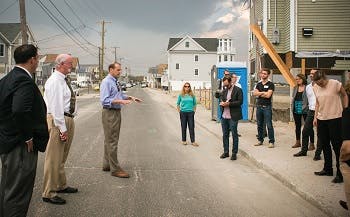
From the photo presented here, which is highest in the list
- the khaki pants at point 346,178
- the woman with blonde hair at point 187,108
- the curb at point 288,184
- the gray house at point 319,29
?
the gray house at point 319,29

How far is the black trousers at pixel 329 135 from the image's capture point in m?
7.97

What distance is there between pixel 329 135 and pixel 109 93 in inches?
158

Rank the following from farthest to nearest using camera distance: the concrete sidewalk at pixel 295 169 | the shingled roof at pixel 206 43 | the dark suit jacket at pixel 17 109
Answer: the shingled roof at pixel 206 43, the concrete sidewalk at pixel 295 169, the dark suit jacket at pixel 17 109

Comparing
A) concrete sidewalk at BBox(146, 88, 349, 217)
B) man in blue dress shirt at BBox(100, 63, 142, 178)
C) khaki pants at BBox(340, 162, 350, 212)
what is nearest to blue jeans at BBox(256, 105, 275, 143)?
concrete sidewalk at BBox(146, 88, 349, 217)

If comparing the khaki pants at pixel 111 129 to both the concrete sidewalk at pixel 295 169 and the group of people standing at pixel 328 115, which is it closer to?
the concrete sidewalk at pixel 295 169

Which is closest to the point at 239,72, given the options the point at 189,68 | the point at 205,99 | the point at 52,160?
the point at 52,160

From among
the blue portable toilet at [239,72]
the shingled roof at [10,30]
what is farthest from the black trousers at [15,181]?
the shingled roof at [10,30]

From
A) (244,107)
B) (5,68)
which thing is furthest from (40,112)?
(5,68)

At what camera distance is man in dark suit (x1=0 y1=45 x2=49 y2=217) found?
4.86 meters

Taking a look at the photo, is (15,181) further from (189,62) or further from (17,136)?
(189,62)

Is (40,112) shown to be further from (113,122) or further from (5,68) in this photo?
(5,68)

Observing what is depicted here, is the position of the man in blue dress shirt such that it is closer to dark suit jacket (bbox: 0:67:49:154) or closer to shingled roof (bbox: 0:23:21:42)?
dark suit jacket (bbox: 0:67:49:154)

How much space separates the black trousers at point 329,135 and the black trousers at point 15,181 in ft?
17.3

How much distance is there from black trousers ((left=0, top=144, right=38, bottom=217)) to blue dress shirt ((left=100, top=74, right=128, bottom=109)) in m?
3.32
